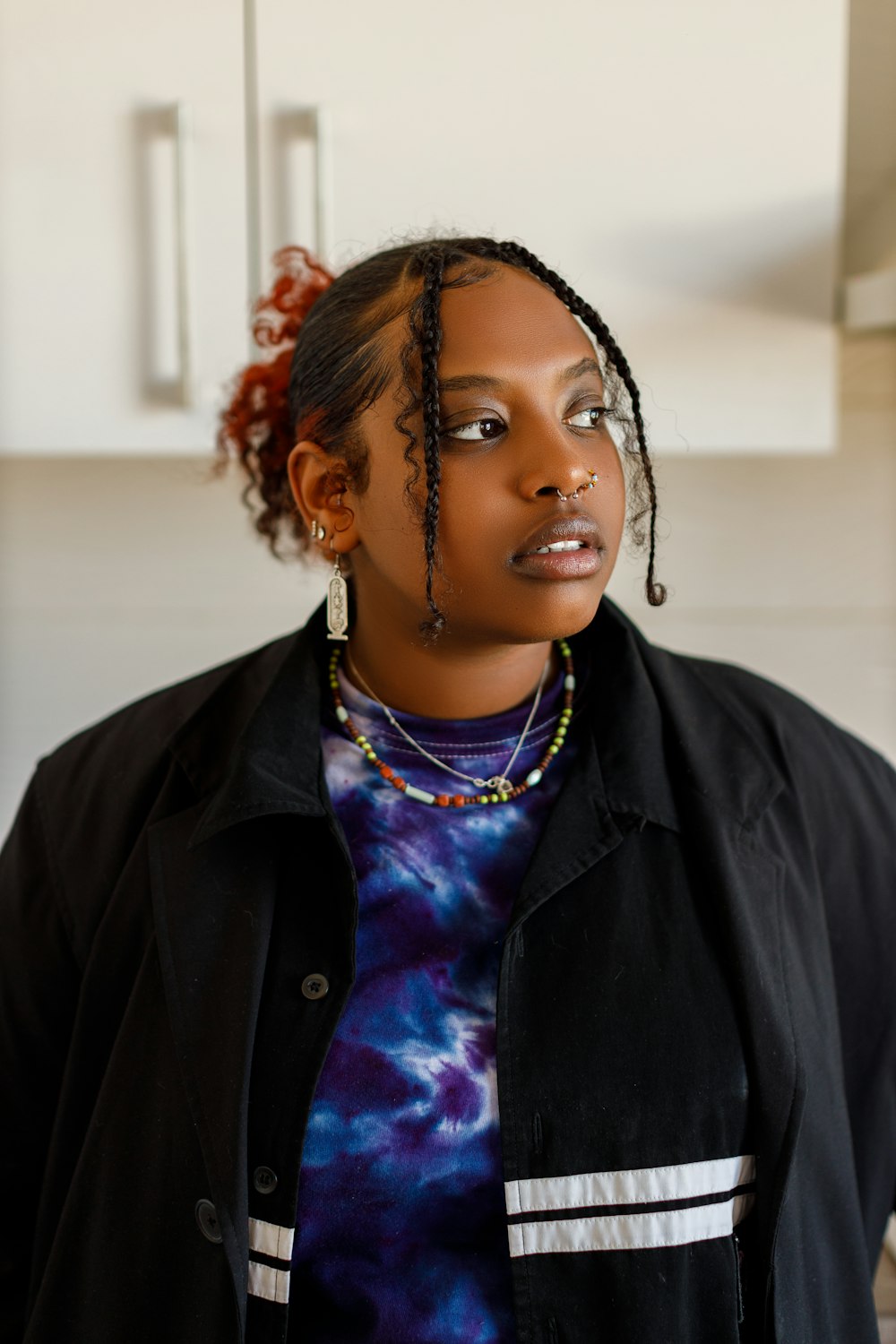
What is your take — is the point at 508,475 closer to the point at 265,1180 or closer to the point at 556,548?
the point at 556,548

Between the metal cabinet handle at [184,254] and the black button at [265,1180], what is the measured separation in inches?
26.3

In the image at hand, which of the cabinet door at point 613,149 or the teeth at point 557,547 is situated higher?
the cabinet door at point 613,149

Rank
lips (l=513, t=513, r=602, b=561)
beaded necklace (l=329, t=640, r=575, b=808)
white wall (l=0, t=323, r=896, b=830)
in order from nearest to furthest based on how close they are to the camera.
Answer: lips (l=513, t=513, r=602, b=561) → beaded necklace (l=329, t=640, r=575, b=808) → white wall (l=0, t=323, r=896, b=830)

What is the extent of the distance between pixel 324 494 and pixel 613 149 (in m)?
0.47

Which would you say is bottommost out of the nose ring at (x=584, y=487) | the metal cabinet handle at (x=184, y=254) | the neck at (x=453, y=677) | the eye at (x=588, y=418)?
the neck at (x=453, y=677)

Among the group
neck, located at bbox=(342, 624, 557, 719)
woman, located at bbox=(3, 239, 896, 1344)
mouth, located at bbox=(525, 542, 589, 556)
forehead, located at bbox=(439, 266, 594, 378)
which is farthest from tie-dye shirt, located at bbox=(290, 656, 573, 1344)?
forehead, located at bbox=(439, 266, 594, 378)

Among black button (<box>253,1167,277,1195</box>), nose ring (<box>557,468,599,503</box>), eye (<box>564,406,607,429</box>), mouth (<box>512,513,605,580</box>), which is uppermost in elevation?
eye (<box>564,406,607,429</box>)

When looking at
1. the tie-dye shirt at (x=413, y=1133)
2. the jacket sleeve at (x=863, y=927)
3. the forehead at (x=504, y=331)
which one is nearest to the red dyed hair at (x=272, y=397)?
the forehead at (x=504, y=331)

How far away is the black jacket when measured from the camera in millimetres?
841

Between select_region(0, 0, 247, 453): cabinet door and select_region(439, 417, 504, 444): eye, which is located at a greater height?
select_region(0, 0, 247, 453): cabinet door

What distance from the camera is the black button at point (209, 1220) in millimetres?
830

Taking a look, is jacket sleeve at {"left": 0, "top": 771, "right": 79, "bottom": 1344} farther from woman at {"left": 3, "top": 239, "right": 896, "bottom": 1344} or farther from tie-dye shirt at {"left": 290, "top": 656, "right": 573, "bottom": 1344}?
tie-dye shirt at {"left": 290, "top": 656, "right": 573, "bottom": 1344}

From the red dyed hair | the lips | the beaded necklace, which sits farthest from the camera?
the red dyed hair

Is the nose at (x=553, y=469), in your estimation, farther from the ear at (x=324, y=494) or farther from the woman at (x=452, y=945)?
the ear at (x=324, y=494)
